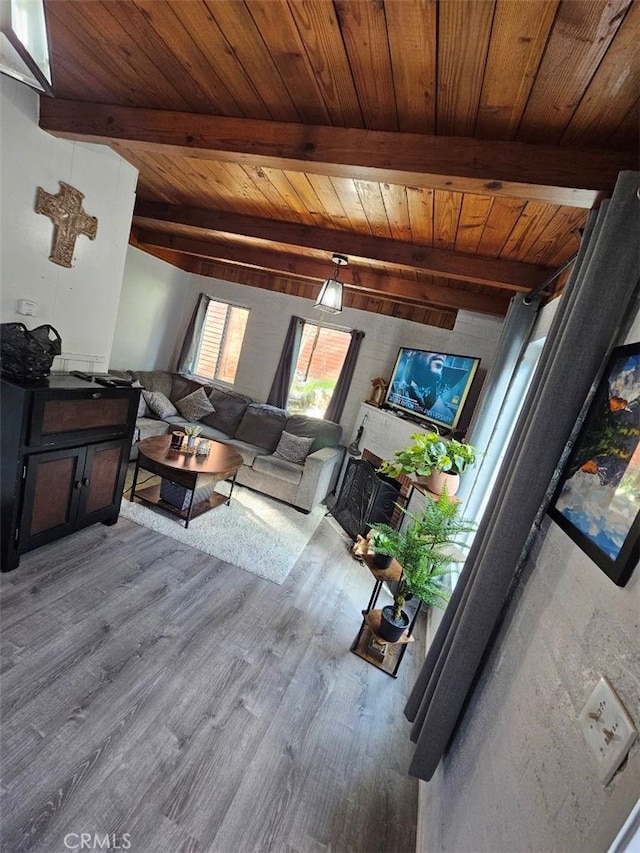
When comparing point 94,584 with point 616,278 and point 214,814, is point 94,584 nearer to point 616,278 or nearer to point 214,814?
point 214,814

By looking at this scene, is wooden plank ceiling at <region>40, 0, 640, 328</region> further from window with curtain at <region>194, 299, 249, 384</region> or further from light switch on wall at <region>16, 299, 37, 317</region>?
window with curtain at <region>194, 299, 249, 384</region>

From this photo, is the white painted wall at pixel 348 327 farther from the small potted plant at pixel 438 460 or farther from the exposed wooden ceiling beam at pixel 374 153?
the exposed wooden ceiling beam at pixel 374 153

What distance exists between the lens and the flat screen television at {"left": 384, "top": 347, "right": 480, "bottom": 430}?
3.13m

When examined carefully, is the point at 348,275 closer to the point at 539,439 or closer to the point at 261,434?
the point at 261,434

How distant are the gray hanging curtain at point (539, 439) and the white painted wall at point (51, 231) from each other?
8.95 feet

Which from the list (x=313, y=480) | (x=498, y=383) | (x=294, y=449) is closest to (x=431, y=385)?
(x=498, y=383)

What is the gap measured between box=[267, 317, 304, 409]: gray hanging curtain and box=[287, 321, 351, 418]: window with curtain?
0.07 meters

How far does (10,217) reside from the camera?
201 centimetres

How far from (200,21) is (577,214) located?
1649 millimetres

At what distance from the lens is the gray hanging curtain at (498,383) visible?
2.64 meters

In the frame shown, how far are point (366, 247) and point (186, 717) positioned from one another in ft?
9.83

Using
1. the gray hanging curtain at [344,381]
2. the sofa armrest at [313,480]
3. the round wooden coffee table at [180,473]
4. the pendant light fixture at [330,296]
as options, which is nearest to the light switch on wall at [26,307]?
the round wooden coffee table at [180,473]

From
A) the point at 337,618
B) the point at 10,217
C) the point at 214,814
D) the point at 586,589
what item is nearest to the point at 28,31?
the point at 10,217

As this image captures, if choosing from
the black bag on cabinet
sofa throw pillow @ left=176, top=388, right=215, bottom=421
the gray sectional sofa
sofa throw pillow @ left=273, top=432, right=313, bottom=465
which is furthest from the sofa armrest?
the black bag on cabinet
